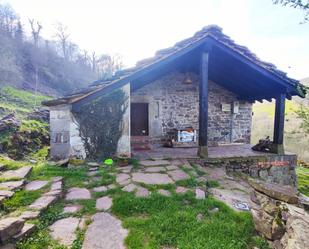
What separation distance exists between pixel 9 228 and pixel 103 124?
11.7 ft

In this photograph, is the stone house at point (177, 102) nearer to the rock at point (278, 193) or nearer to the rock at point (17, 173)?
the rock at point (17, 173)

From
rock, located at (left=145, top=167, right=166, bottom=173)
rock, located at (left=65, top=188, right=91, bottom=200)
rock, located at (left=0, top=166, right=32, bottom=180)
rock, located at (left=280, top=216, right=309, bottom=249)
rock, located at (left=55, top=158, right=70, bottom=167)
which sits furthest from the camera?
rock, located at (left=55, top=158, right=70, bottom=167)

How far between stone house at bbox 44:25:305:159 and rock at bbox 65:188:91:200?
1767mm

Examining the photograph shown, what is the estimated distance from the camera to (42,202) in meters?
3.24

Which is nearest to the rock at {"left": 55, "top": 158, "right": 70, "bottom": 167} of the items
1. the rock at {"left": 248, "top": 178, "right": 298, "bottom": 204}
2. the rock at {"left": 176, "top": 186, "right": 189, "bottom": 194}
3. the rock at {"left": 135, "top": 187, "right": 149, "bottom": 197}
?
the rock at {"left": 135, "top": 187, "right": 149, "bottom": 197}

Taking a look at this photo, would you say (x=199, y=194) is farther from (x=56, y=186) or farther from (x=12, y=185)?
(x=12, y=185)

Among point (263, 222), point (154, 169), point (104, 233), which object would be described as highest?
point (154, 169)

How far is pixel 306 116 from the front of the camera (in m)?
5.33

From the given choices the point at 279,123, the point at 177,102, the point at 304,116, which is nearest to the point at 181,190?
the point at 304,116

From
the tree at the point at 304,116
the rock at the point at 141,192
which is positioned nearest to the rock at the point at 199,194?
the rock at the point at 141,192

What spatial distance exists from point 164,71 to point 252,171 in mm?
4546

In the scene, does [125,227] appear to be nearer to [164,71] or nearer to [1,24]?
[164,71]

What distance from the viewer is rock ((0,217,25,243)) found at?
7.46ft

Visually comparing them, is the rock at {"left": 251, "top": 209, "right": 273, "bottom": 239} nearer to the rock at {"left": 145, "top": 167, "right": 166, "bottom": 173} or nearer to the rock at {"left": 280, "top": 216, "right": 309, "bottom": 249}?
the rock at {"left": 280, "top": 216, "right": 309, "bottom": 249}
